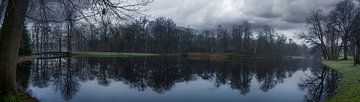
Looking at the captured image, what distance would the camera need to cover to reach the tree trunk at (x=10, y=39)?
9.47m

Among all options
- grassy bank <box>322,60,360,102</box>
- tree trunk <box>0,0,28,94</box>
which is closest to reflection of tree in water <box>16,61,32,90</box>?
tree trunk <box>0,0,28,94</box>

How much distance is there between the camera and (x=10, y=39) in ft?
31.6

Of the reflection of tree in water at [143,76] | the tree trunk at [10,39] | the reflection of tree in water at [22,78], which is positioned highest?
the tree trunk at [10,39]

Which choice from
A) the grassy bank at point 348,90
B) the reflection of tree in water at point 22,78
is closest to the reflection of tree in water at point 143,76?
the reflection of tree in water at point 22,78

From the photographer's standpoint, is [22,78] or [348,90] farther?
[22,78]

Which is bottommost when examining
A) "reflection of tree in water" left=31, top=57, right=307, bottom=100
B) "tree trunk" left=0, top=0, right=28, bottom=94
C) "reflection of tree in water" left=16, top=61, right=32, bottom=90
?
"reflection of tree in water" left=31, top=57, right=307, bottom=100

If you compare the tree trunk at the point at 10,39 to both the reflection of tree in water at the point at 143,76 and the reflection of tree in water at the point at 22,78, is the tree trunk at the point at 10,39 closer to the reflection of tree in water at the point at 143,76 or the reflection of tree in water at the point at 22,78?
the reflection of tree in water at the point at 143,76

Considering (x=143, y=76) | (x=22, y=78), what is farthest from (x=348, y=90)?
(x=22, y=78)

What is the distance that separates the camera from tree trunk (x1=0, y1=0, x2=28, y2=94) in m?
9.47

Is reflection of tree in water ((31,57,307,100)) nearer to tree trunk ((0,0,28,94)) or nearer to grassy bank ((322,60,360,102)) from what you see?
grassy bank ((322,60,360,102))

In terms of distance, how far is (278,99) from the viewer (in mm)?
17328

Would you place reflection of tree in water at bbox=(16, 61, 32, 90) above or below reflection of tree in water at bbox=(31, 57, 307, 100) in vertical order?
above

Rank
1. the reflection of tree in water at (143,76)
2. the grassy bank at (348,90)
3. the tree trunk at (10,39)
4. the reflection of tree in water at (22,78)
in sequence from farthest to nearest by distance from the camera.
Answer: the reflection of tree in water at (143,76) → the reflection of tree in water at (22,78) → the grassy bank at (348,90) → the tree trunk at (10,39)

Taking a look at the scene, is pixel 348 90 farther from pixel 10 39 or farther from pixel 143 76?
pixel 143 76
